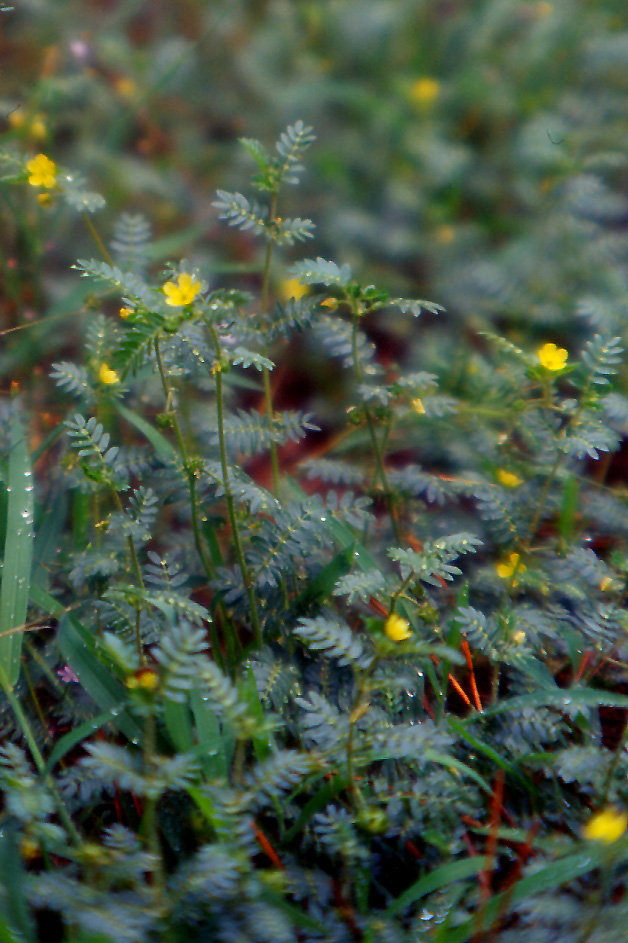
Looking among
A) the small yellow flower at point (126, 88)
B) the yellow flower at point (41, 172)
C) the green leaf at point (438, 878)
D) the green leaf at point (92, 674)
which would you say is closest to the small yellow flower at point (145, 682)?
the green leaf at point (92, 674)

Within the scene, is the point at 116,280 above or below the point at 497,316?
above

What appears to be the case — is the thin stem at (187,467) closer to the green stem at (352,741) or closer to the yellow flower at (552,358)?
the green stem at (352,741)

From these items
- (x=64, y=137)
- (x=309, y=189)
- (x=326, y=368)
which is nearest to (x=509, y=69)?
(x=309, y=189)

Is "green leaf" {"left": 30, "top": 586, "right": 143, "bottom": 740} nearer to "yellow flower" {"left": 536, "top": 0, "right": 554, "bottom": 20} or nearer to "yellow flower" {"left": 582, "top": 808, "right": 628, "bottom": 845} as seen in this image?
"yellow flower" {"left": 582, "top": 808, "right": 628, "bottom": 845}

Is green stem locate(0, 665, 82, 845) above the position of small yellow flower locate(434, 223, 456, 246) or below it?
below

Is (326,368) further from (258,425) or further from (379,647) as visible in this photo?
(379,647)

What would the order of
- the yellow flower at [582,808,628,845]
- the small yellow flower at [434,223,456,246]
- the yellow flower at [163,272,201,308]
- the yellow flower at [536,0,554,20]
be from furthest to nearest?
the yellow flower at [536,0,554,20], the small yellow flower at [434,223,456,246], the yellow flower at [163,272,201,308], the yellow flower at [582,808,628,845]

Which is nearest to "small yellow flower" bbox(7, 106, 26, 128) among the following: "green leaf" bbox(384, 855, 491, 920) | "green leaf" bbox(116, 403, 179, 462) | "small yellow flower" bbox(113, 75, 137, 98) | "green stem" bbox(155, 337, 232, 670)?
"small yellow flower" bbox(113, 75, 137, 98)

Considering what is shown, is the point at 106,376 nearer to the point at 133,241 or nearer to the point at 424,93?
the point at 133,241

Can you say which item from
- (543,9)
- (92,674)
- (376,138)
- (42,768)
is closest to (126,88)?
(376,138)
